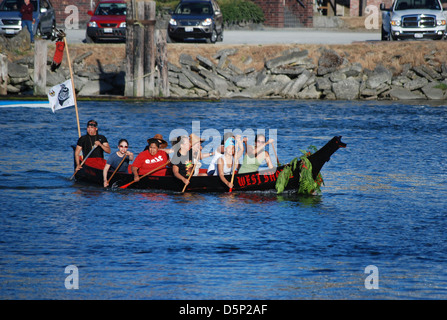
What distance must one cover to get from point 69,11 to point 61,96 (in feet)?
100

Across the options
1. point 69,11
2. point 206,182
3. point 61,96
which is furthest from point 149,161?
point 69,11

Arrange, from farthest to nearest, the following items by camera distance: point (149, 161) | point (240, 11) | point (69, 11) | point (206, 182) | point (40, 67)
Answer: point (69, 11)
point (240, 11)
point (40, 67)
point (149, 161)
point (206, 182)

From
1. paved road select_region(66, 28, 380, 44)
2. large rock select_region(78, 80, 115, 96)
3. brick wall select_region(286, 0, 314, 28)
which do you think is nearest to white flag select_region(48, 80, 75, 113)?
large rock select_region(78, 80, 115, 96)

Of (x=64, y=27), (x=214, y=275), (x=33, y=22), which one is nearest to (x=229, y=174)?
(x=214, y=275)

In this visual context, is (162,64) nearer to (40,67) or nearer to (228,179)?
(40,67)

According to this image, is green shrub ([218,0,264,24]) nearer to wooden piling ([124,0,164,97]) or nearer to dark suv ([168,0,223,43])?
dark suv ([168,0,223,43])

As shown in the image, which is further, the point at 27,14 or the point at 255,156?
the point at 27,14

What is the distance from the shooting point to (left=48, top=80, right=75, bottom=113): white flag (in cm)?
1995

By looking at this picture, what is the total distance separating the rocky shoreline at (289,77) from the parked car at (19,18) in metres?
2.40

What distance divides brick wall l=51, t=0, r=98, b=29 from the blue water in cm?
2548

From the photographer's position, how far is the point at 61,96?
20031 mm

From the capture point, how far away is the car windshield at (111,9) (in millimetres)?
35719

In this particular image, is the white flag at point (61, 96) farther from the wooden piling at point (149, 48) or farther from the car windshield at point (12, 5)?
the car windshield at point (12, 5)

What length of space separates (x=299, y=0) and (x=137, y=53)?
24.2 meters
